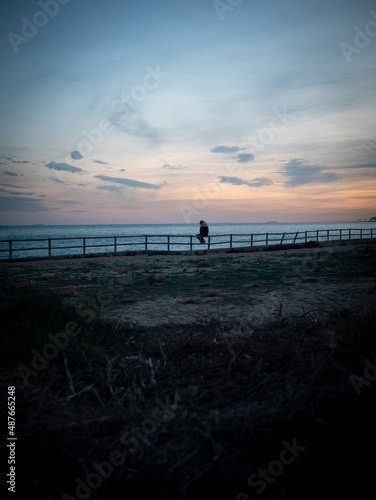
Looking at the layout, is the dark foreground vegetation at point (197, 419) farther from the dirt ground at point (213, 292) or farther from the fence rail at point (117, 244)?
the fence rail at point (117, 244)

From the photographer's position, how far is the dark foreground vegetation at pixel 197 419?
1.83 m

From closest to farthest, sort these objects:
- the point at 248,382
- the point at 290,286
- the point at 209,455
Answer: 1. the point at 209,455
2. the point at 248,382
3. the point at 290,286

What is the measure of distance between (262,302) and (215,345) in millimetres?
3661

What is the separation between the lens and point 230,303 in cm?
739

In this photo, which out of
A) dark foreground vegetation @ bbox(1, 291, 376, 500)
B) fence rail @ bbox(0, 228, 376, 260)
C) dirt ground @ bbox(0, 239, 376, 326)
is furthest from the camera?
fence rail @ bbox(0, 228, 376, 260)

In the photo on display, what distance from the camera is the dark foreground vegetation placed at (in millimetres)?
1831

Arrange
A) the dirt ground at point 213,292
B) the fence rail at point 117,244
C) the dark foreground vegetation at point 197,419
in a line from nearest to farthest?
1. the dark foreground vegetation at point 197,419
2. the dirt ground at point 213,292
3. the fence rail at point 117,244

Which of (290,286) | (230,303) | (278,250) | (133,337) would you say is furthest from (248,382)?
(278,250)

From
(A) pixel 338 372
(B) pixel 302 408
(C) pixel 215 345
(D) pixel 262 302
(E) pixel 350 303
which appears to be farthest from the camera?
(D) pixel 262 302

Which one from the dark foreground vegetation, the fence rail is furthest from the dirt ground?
the fence rail

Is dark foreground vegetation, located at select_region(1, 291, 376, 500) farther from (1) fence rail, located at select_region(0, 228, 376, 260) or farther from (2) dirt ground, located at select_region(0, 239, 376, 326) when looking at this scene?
(1) fence rail, located at select_region(0, 228, 376, 260)

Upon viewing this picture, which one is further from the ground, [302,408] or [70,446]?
[302,408]

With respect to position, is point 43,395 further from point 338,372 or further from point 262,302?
point 262,302

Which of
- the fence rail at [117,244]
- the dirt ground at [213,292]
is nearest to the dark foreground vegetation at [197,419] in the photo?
the dirt ground at [213,292]
